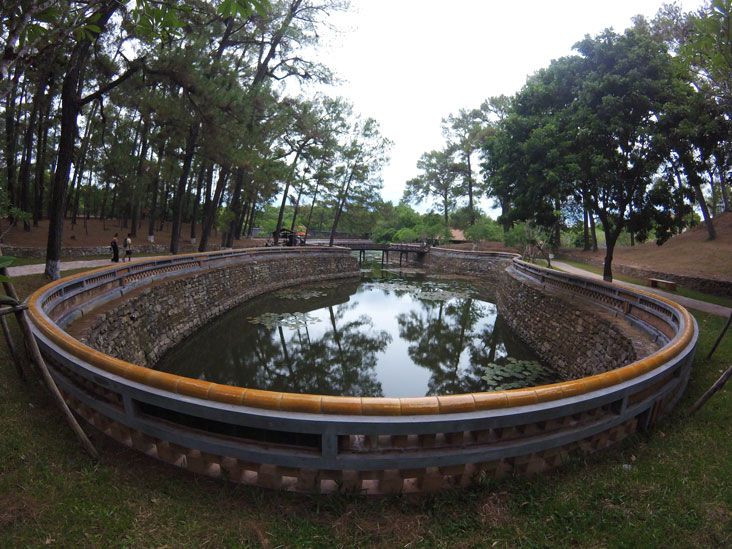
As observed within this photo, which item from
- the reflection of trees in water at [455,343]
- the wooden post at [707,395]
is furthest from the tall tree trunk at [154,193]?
the wooden post at [707,395]

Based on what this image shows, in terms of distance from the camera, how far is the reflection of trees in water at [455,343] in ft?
29.9

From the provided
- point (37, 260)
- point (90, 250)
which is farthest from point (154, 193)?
point (37, 260)

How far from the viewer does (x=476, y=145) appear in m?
36.2

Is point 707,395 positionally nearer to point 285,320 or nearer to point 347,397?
point 347,397

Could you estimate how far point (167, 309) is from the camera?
10305 mm

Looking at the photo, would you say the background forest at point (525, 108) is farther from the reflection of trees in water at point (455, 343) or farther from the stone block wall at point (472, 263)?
the stone block wall at point (472, 263)

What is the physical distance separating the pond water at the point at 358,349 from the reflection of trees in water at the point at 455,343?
3 centimetres

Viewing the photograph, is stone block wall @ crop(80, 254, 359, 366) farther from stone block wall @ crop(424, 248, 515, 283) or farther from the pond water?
stone block wall @ crop(424, 248, 515, 283)

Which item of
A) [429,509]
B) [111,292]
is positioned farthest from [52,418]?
[111,292]

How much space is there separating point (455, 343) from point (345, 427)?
10407 millimetres

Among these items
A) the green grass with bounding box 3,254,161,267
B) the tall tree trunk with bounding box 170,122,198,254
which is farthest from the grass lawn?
the green grass with bounding box 3,254,161,267

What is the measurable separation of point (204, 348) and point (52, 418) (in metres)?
7.38

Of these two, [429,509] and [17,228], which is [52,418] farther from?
[17,228]

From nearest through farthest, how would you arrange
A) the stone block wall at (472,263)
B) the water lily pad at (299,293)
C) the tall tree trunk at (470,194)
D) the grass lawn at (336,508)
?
the grass lawn at (336,508) < the water lily pad at (299,293) < the stone block wall at (472,263) < the tall tree trunk at (470,194)
